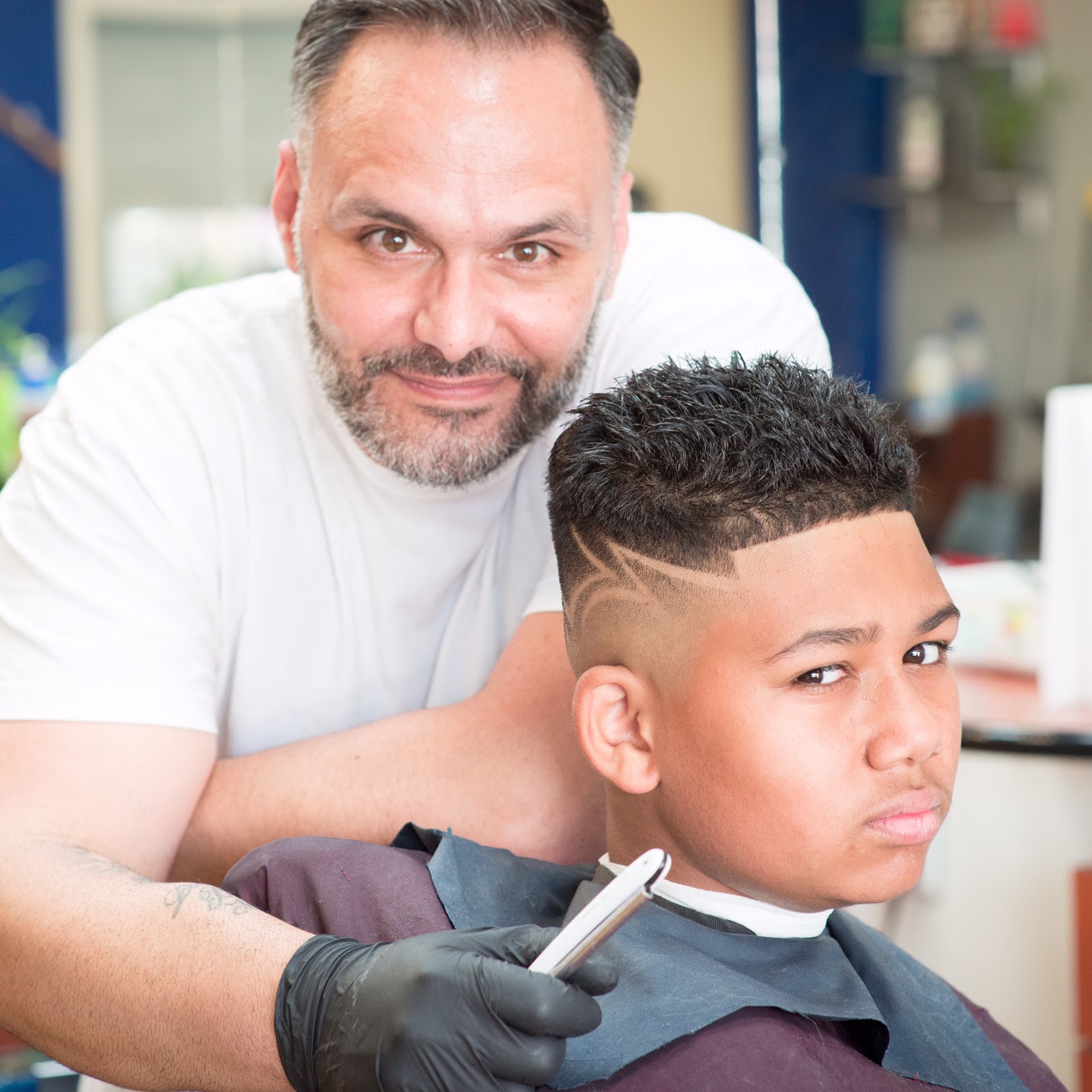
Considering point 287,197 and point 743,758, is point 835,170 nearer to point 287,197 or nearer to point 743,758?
point 287,197

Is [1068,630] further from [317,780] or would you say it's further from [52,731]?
[52,731]

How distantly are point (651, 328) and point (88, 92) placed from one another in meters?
5.10

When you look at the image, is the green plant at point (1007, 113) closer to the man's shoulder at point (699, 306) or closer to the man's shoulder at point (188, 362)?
the man's shoulder at point (699, 306)

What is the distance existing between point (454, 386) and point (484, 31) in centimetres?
38

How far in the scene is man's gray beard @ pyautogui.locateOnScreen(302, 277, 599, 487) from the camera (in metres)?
1.45

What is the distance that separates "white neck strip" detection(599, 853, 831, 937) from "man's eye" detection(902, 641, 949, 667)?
0.80 ft

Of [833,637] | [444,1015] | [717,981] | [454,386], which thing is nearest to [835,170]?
[454,386]

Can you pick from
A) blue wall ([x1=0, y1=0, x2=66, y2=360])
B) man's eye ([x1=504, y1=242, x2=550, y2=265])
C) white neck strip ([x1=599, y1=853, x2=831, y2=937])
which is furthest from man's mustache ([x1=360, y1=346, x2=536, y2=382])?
blue wall ([x1=0, y1=0, x2=66, y2=360])

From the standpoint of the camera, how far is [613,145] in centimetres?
152

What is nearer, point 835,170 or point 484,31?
point 484,31

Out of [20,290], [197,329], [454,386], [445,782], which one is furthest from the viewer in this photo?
[20,290]

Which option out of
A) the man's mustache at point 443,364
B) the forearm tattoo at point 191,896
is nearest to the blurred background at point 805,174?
the man's mustache at point 443,364

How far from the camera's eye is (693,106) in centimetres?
480

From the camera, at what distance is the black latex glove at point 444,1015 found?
908mm
